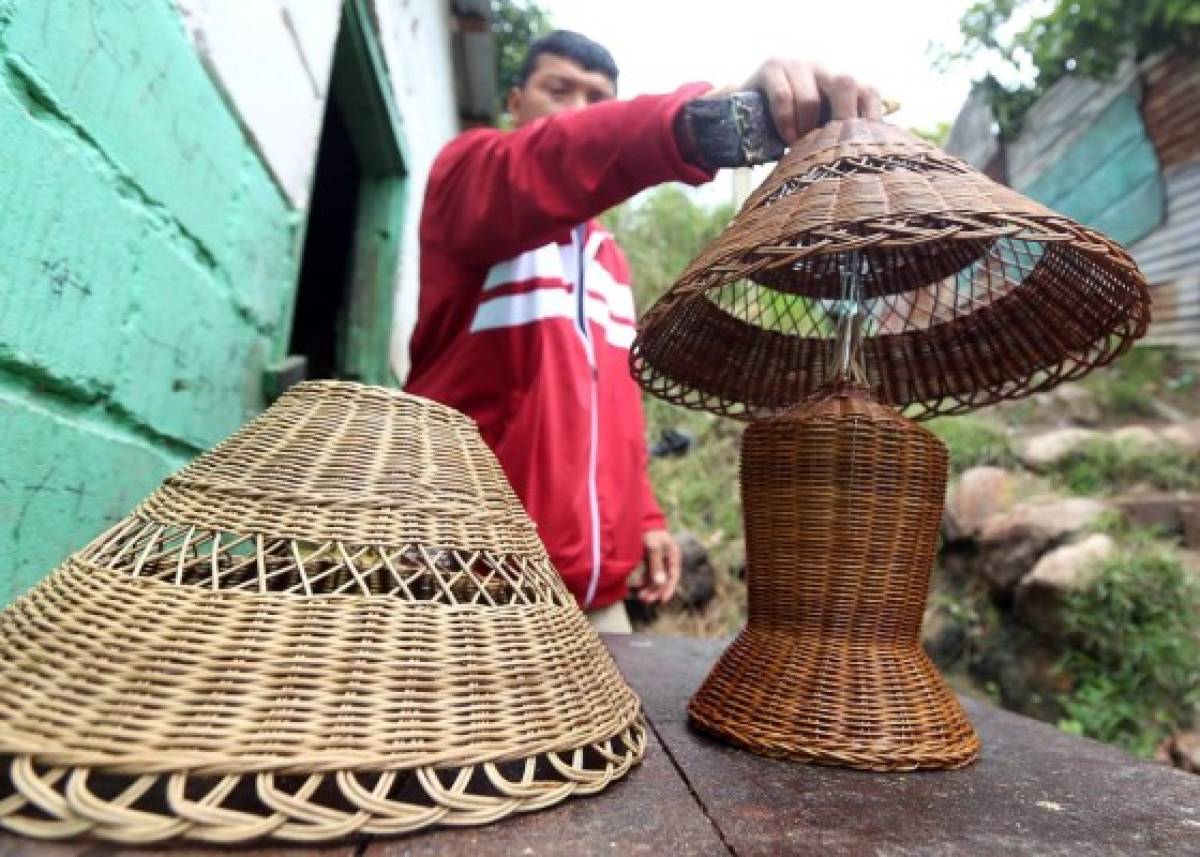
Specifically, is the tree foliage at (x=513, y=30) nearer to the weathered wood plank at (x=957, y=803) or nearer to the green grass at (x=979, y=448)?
the green grass at (x=979, y=448)

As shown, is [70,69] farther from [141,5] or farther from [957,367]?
[957,367]

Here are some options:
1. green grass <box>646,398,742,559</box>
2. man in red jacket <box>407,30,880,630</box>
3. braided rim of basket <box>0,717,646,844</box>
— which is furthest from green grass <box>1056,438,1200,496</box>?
braided rim of basket <box>0,717,646,844</box>

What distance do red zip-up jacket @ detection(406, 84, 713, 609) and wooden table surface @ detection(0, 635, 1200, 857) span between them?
0.71 m

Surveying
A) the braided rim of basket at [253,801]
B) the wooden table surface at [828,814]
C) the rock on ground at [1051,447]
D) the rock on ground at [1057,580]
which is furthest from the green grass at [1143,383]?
the braided rim of basket at [253,801]

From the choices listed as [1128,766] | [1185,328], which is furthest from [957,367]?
[1185,328]

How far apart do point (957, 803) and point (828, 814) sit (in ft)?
0.46

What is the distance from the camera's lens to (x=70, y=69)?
2.56 ft

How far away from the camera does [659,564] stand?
1.98 meters

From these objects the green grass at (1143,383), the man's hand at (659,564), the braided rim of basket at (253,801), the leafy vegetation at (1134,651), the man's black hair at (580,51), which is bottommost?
the leafy vegetation at (1134,651)

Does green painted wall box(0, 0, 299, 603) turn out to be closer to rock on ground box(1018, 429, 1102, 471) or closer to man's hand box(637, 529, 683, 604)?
man's hand box(637, 529, 683, 604)

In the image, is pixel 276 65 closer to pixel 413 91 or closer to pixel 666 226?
pixel 413 91

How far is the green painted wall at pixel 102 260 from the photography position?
0.74 metres

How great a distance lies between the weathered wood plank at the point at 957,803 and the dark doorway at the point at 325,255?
277cm

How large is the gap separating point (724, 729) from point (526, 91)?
1.72 m
